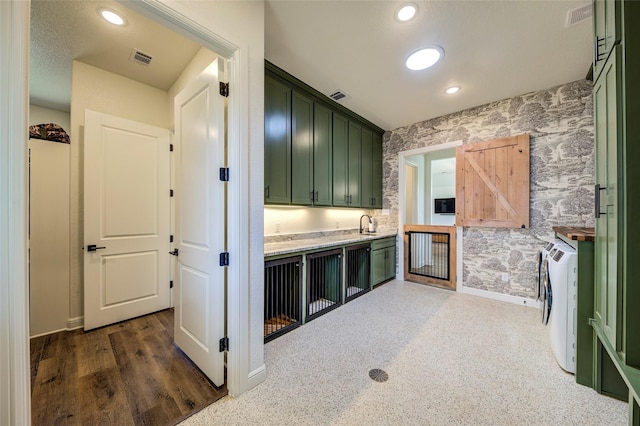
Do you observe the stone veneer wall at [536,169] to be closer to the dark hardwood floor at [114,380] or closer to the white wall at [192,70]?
the white wall at [192,70]

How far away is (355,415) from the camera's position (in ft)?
Result: 4.86

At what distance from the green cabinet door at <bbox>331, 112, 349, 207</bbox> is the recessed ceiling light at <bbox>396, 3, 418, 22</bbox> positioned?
1685 mm

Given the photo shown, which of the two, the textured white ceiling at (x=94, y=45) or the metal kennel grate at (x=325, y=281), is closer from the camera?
the textured white ceiling at (x=94, y=45)

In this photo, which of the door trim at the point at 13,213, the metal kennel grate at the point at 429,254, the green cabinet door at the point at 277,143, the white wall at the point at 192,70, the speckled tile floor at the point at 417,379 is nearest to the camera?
the door trim at the point at 13,213

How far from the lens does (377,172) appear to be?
454 cm

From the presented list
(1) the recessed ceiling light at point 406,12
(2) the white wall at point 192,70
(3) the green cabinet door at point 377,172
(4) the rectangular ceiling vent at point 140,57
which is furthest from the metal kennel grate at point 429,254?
(4) the rectangular ceiling vent at point 140,57

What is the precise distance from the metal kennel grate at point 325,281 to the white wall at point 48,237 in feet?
8.68

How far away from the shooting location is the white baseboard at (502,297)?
3206 mm

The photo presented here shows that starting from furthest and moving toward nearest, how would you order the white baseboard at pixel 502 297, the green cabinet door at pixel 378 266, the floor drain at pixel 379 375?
the green cabinet door at pixel 378 266, the white baseboard at pixel 502 297, the floor drain at pixel 379 375

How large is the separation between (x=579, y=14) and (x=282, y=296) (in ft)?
11.7

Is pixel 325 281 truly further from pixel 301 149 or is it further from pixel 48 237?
pixel 48 237

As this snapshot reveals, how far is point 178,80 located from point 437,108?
3506 mm

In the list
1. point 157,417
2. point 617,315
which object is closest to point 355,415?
point 157,417

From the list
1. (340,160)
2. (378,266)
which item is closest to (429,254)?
(378,266)
